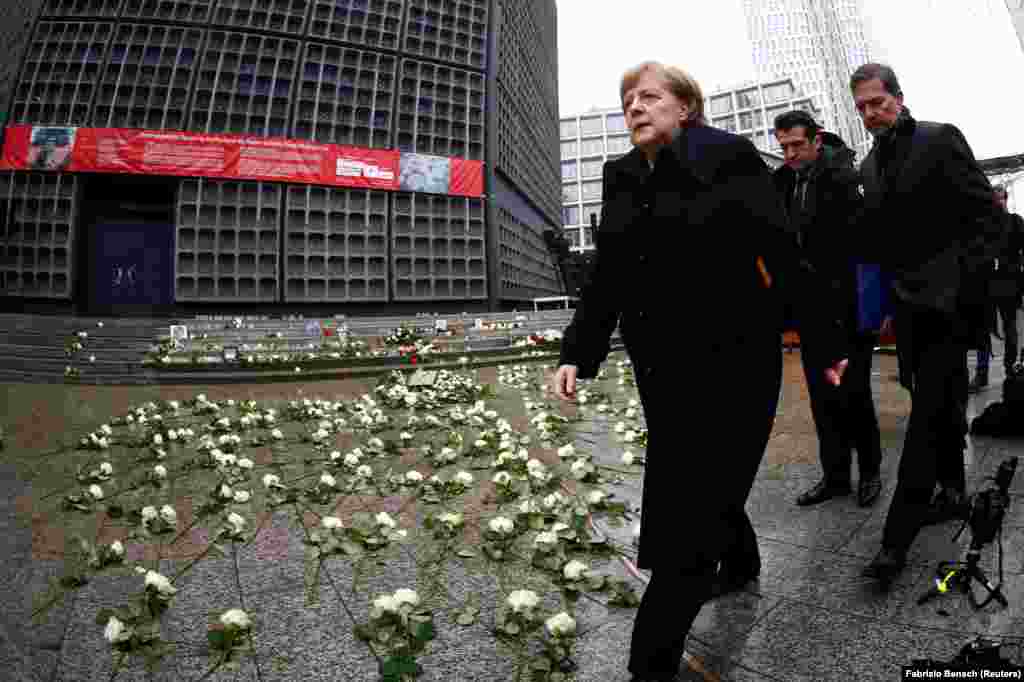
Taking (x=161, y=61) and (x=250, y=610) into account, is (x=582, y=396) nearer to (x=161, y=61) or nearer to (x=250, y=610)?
(x=250, y=610)

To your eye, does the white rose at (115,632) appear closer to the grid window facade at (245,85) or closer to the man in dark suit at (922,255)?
the man in dark suit at (922,255)

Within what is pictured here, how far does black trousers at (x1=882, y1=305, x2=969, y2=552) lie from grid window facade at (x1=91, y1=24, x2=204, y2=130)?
22.8 m

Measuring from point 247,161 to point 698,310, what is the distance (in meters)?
21.0

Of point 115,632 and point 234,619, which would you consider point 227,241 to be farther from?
point 234,619

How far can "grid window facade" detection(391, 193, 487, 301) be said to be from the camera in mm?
20578

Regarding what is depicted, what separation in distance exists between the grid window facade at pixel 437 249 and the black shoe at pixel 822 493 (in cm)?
1850

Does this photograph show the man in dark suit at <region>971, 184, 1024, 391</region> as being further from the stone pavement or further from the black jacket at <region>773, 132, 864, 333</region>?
the black jacket at <region>773, 132, 864, 333</region>

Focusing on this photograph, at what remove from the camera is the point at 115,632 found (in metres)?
1.70

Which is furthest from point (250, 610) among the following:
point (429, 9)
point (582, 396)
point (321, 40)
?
point (429, 9)

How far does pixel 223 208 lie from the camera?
1875cm

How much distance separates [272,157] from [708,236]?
20867 millimetres

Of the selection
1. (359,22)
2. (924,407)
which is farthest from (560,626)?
(359,22)

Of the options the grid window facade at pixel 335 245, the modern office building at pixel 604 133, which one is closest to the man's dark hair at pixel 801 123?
the grid window facade at pixel 335 245

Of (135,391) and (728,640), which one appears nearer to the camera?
(728,640)
